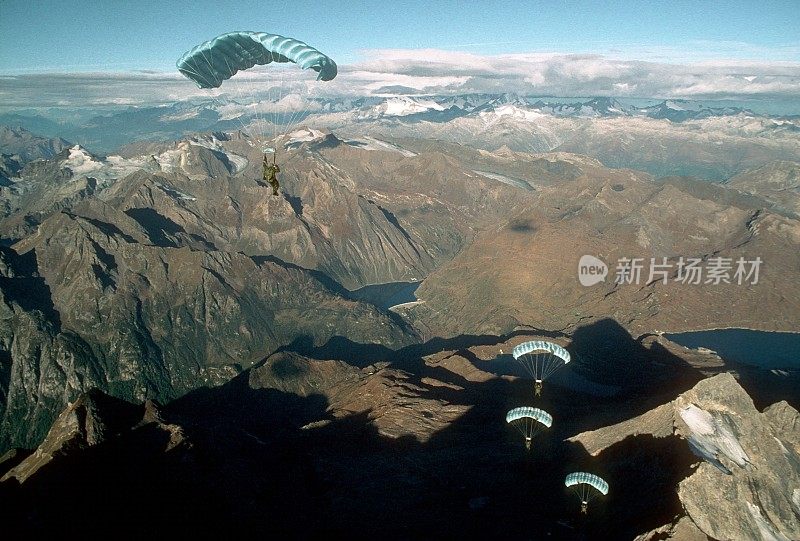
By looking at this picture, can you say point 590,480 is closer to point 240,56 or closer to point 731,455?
point 731,455

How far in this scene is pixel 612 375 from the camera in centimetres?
14650

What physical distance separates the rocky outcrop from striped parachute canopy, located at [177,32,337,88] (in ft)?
203

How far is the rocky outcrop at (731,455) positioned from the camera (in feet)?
130

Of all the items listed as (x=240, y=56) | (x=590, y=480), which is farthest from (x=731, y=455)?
(x=240, y=56)

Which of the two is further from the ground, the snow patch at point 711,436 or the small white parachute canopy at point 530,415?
the small white parachute canopy at point 530,415

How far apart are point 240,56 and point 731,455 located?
79717mm

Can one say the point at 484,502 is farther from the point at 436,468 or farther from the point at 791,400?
the point at 791,400

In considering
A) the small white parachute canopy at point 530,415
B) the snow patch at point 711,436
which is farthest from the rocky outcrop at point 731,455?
the small white parachute canopy at point 530,415

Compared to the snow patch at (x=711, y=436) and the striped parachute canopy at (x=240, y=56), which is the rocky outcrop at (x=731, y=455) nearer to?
the snow patch at (x=711, y=436)

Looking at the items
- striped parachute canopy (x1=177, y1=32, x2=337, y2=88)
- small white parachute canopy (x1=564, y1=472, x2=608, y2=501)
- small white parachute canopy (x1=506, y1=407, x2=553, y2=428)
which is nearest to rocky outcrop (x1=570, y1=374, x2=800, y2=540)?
small white parachute canopy (x1=564, y1=472, x2=608, y2=501)

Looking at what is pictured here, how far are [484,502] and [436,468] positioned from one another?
42.8ft

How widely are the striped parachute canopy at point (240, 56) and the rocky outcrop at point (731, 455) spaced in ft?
203

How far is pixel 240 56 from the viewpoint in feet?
221

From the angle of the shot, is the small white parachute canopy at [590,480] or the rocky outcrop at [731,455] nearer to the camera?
the rocky outcrop at [731,455]
